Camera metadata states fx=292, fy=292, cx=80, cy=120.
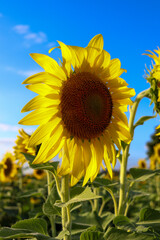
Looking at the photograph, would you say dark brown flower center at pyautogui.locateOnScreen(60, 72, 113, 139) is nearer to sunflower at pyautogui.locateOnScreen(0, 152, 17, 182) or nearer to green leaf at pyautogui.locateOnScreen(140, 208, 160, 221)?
green leaf at pyautogui.locateOnScreen(140, 208, 160, 221)

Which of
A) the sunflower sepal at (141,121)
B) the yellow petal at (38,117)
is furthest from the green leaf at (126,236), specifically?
the sunflower sepal at (141,121)

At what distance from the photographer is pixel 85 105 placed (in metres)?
2.28

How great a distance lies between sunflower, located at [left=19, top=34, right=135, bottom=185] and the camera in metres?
2.11

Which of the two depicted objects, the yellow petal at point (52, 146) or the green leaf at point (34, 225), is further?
the green leaf at point (34, 225)

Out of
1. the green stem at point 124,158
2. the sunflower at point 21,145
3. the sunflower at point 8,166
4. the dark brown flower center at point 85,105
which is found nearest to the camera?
the dark brown flower center at point 85,105

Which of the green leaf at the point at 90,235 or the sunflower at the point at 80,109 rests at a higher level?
the sunflower at the point at 80,109

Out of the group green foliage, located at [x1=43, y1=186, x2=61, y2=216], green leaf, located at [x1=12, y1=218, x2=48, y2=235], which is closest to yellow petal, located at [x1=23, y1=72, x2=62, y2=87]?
green foliage, located at [x1=43, y1=186, x2=61, y2=216]

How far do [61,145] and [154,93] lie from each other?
1.01m

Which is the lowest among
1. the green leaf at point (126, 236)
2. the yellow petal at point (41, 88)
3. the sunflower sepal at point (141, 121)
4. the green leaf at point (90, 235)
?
the green leaf at point (126, 236)

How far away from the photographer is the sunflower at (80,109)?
6.93 ft

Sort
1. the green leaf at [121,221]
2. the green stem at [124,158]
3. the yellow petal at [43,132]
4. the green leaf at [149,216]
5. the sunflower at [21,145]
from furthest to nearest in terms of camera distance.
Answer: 1. the sunflower at [21,145]
2. the green stem at [124,158]
3. the green leaf at [149,216]
4. the green leaf at [121,221]
5. the yellow petal at [43,132]

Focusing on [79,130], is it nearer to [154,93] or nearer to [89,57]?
[89,57]

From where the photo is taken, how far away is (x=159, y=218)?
2.67 meters

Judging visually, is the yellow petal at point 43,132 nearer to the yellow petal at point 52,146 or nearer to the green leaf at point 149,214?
the yellow petal at point 52,146
